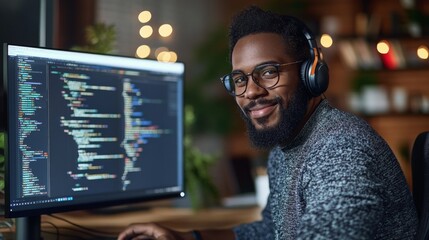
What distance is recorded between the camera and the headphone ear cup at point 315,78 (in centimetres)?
142

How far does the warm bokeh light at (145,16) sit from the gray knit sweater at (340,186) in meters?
3.33

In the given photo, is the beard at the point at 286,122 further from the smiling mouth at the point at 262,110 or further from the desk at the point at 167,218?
the desk at the point at 167,218

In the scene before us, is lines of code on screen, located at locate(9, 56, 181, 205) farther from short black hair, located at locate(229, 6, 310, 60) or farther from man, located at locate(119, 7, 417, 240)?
short black hair, located at locate(229, 6, 310, 60)

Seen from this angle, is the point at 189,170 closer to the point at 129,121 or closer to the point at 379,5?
the point at 129,121

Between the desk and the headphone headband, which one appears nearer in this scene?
the headphone headband

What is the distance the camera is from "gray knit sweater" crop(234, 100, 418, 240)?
1.11m

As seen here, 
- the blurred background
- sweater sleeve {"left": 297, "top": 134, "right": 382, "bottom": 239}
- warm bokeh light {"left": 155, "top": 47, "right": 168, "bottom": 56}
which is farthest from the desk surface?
the blurred background

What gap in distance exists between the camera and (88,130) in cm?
154

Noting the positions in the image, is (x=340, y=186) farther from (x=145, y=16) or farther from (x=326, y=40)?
(x=326, y=40)

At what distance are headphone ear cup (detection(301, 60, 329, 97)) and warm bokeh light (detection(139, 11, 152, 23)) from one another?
11.0ft

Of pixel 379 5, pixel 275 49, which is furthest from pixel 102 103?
pixel 379 5

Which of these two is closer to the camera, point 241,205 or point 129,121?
point 129,121

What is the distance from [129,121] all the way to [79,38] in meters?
1.29

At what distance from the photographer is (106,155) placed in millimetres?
1593
